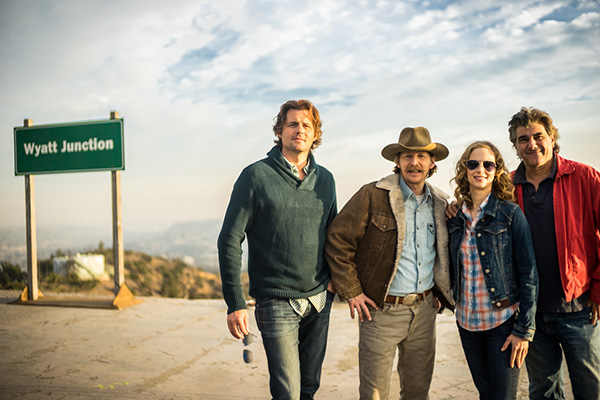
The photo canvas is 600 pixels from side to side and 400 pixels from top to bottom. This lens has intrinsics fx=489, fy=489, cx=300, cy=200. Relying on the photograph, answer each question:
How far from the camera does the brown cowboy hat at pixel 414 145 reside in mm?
3332

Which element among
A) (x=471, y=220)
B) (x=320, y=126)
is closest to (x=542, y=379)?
(x=471, y=220)

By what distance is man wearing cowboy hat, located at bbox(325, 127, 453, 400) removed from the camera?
323 cm

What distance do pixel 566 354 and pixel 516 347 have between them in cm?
59

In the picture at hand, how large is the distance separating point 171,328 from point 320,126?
187 inches

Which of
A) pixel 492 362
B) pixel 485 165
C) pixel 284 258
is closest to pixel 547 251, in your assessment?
pixel 485 165

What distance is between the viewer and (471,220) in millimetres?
3137

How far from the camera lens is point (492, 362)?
2.97 metres

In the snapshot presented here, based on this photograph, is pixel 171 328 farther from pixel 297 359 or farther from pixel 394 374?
pixel 297 359

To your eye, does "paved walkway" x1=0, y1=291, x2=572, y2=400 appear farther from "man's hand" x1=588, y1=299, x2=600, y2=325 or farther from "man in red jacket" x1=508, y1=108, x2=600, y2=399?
"man's hand" x1=588, y1=299, x2=600, y2=325

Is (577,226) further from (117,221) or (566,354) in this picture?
(117,221)

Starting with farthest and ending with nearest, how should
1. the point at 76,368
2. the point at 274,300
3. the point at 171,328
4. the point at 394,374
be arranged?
1. the point at 171,328
2. the point at 76,368
3. the point at 394,374
4. the point at 274,300

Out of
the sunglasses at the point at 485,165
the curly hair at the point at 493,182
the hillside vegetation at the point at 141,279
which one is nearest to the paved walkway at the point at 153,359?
the curly hair at the point at 493,182

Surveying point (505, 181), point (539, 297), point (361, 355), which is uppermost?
point (505, 181)

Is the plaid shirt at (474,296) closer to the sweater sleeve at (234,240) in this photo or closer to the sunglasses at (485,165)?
the sunglasses at (485,165)
